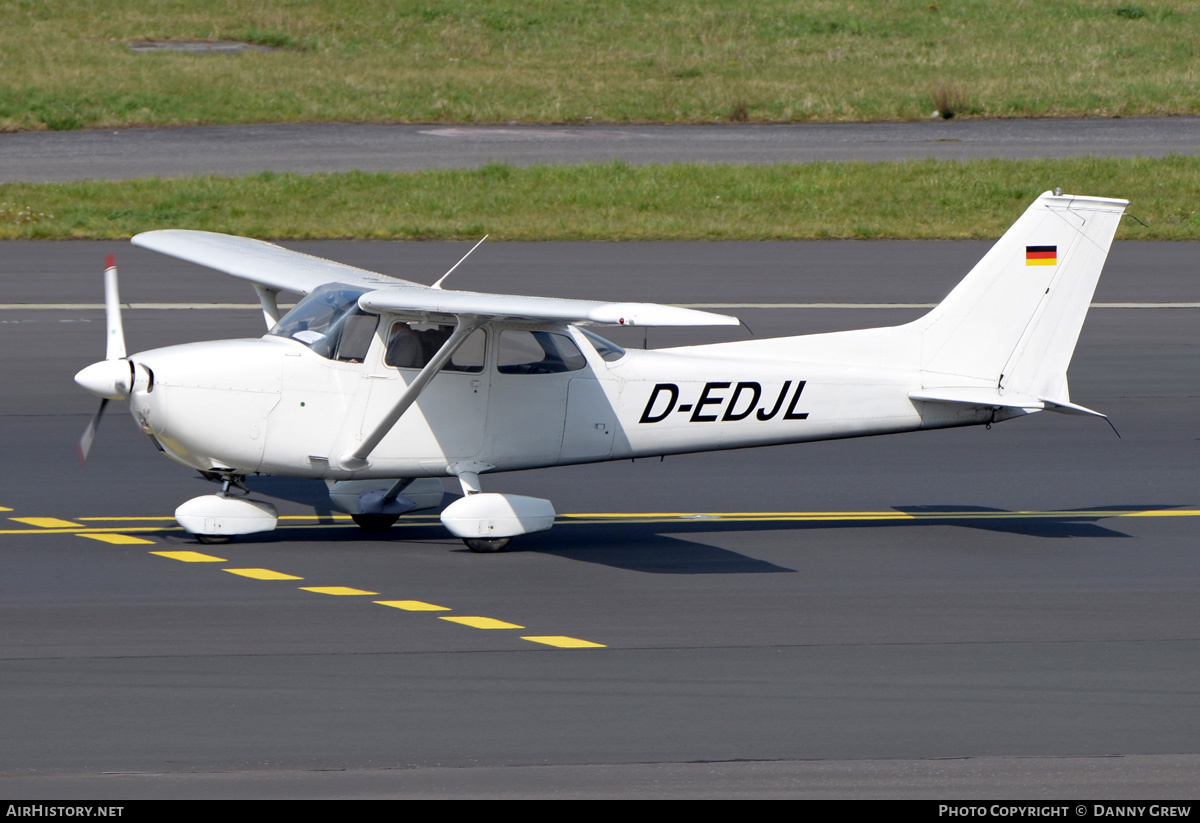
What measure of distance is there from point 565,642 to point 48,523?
4.72 metres

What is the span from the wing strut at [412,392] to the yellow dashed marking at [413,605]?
1241 millimetres

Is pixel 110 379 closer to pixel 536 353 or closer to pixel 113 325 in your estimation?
pixel 113 325

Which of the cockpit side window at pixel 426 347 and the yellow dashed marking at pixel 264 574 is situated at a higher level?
the cockpit side window at pixel 426 347

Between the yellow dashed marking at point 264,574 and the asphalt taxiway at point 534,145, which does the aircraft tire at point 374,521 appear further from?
the asphalt taxiway at point 534,145

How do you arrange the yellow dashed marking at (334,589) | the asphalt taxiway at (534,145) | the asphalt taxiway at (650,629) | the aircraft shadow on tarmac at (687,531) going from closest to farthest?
the asphalt taxiway at (650,629), the yellow dashed marking at (334,589), the aircraft shadow on tarmac at (687,531), the asphalt taxiway at (534,145)

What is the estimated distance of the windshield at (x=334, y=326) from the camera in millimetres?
10055

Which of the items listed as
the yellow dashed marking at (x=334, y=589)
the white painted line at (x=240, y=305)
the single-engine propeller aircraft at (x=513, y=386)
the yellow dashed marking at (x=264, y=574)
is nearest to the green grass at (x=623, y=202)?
the white painted line at (x=240, y=305)

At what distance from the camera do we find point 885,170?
28578 millimetres

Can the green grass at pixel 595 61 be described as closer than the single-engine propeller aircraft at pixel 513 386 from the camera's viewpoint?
No

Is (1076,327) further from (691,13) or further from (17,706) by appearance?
(691,13)

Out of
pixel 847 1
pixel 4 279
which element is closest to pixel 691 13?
pixel 847 1

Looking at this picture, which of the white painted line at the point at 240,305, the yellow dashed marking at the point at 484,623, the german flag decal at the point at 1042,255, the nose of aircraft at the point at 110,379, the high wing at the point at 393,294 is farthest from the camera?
the white painted line at the point at 240,305

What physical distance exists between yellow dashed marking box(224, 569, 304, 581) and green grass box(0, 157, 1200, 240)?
50.1ft

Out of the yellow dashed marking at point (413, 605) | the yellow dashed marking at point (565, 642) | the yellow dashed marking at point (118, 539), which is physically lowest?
the yellow dashed marking at point (565, 642)
